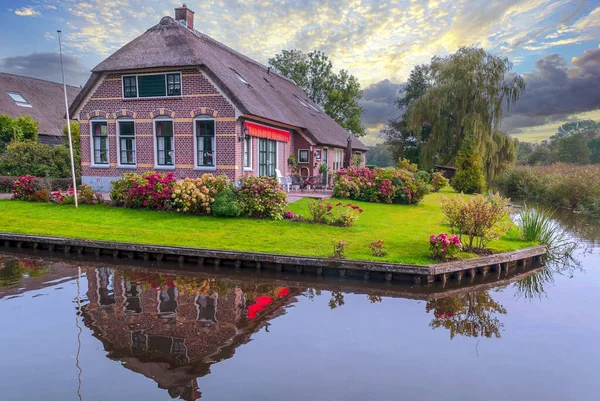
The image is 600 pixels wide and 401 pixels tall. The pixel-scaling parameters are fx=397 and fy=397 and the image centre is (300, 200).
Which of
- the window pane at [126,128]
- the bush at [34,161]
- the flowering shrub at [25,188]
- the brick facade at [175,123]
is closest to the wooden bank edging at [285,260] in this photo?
the flowering shrub at [25,188]

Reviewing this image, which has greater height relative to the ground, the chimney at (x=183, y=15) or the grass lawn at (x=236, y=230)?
the chimney at (x=183, y=15)

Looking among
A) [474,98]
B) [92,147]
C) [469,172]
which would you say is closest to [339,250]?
[92,147]

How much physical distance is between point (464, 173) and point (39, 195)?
21.9 m

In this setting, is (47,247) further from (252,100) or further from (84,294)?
(252,100)

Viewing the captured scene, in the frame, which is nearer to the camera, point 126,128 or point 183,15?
point 126,128

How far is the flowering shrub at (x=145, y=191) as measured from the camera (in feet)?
44.8

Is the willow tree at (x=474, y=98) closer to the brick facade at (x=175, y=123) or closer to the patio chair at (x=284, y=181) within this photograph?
the patio chair at (x=284, y=181)

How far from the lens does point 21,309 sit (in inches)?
270

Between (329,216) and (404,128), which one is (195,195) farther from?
(404,128)

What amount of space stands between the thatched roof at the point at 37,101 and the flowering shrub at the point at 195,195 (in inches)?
790

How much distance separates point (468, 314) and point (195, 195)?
9.01m

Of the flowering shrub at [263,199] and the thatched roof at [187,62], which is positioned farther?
the thatched roof at [187,62]

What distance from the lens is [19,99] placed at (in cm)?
2886

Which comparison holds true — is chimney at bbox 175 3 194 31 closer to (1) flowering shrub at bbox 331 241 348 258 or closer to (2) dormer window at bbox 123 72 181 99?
(2) dormer window at bbox 123 72 181 99
